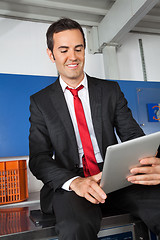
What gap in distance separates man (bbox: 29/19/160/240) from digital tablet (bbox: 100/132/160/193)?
4 cm

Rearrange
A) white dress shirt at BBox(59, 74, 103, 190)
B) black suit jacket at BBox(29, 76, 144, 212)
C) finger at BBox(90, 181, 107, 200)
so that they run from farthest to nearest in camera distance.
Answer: white dress shirt at BBox(59, 74, 103, 190)
black suit jacket at BBox(29, 76, 144, 212)
finger at BBox(90, 181, 107, 200)

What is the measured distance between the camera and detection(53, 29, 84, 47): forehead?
4.91ft

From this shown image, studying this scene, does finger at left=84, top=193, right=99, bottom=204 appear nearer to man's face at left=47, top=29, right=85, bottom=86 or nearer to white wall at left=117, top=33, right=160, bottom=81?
man's face at left=47, top=29, right=85, bottom=86

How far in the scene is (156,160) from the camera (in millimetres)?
1068

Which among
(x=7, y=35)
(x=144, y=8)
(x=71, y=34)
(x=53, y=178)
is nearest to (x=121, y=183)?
(x=53, y=178)

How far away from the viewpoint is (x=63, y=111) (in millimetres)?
1435

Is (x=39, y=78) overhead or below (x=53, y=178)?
overhead

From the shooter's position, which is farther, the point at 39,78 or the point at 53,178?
the point at 39,78

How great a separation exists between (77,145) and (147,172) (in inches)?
18.4

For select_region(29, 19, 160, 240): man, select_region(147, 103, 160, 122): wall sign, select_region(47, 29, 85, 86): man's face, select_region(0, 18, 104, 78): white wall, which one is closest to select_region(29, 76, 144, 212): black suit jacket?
select_region(29, 19, 160, 240): man

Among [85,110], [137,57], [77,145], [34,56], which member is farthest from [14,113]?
[137,57]

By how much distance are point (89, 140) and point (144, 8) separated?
1.82 metres

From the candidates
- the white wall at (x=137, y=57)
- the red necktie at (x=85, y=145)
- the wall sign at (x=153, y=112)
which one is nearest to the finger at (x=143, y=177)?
the red necktie at (x=85, y=145)

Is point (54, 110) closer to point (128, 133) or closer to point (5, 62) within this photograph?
point (128, 133)
